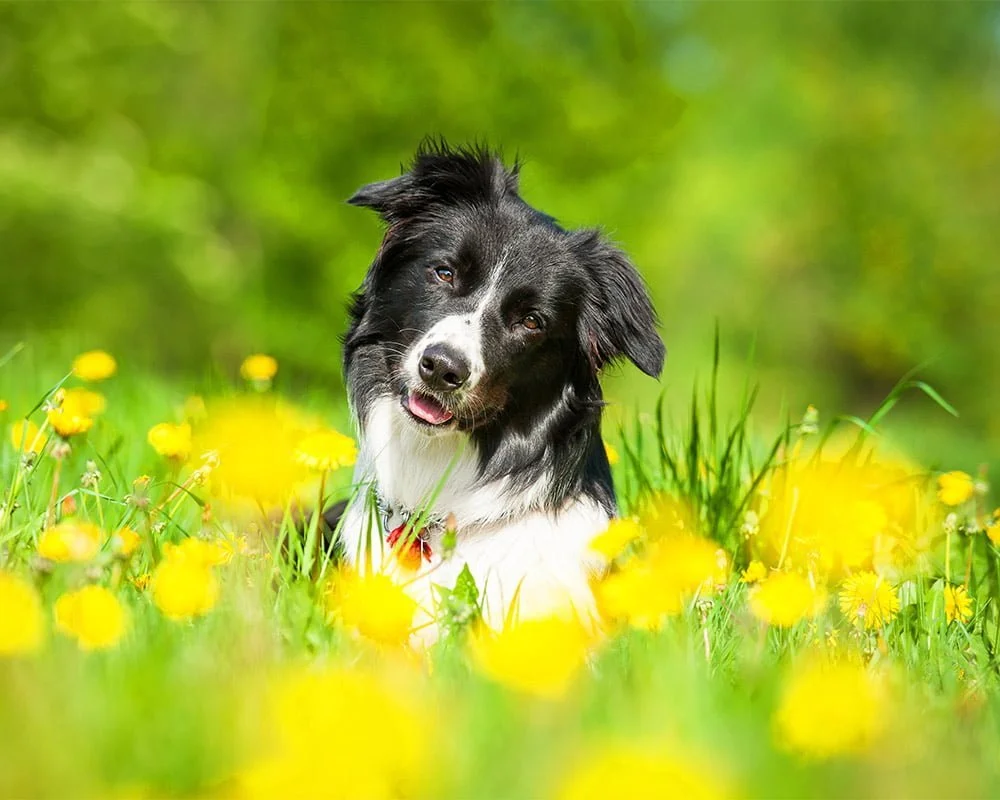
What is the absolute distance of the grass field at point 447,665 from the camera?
1.60m

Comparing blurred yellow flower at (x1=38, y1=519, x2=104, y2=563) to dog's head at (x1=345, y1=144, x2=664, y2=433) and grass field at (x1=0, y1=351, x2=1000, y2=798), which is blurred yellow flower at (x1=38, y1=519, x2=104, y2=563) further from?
dog's head at (x1=345, y1=144, x2=664, y2=433)

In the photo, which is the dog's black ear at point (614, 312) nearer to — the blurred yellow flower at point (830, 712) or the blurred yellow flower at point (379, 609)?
the blurred yellow flower at point (379, 609)

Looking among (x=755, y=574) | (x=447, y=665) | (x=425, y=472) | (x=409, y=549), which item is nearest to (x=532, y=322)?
(x=425, y=472)

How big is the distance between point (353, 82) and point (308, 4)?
1.95m

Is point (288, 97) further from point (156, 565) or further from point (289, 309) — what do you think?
point (156, 565)

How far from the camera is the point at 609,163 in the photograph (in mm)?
17688

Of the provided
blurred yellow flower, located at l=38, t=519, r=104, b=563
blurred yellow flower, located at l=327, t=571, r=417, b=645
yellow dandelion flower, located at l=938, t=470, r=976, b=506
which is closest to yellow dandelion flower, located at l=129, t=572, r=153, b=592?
blurred yellow flower, located at l=38, t=519, r=104, b=563

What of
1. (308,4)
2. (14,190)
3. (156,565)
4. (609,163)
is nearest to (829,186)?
(609,163)

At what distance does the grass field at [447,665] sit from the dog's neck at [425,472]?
20.3 inches

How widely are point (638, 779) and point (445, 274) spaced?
105 inches

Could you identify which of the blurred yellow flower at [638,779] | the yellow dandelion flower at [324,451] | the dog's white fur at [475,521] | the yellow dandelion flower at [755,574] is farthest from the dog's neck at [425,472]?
the blurred yellow flower at [638,779]

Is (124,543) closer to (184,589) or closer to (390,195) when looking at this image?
(184,589)

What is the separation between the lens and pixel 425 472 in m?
3.90

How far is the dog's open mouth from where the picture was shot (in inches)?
144
